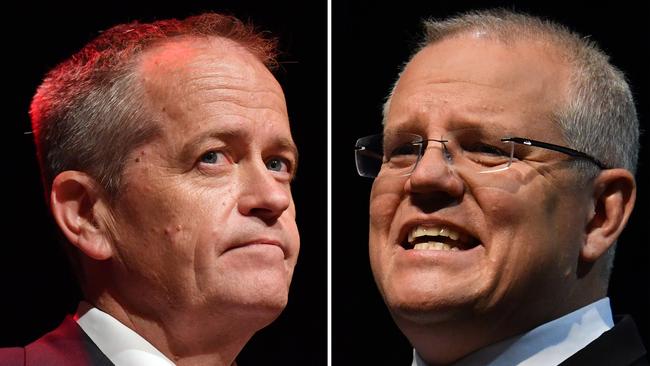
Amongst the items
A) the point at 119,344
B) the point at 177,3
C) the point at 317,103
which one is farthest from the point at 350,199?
the point at 119,344

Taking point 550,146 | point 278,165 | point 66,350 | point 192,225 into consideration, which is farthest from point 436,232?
point 66,350

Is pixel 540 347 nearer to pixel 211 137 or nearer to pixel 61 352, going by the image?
pixel 211 137

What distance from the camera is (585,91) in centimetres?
271

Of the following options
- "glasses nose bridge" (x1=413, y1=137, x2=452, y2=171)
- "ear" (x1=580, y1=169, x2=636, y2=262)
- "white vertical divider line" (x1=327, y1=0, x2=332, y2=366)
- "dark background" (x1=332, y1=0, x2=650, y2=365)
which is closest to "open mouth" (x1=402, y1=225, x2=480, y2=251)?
"glasses nose bridge" (x1=413, y1=137, x2=452, y2=171)

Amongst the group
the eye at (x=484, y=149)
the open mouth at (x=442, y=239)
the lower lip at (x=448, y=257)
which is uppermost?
the eye at (x=484, y=149)

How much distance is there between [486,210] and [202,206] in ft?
1.92

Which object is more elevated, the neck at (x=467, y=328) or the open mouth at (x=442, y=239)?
the open mouth at (x=442, y=239)

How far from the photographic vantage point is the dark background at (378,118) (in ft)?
10.2

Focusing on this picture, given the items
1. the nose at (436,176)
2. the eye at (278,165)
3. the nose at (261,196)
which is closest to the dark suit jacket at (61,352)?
the nose at (261,196)

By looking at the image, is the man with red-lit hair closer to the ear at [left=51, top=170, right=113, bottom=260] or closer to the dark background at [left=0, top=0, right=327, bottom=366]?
the ear at [left=51, top=170, right=113, bottom=260]

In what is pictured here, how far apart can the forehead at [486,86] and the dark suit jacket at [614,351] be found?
0.46m

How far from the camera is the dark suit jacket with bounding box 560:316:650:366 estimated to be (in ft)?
8.51

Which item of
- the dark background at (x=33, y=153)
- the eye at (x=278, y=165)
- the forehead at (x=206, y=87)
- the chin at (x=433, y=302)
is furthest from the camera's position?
the dark background at (x=33, y=153)

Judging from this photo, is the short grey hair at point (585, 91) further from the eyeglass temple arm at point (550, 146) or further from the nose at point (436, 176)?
the nose at point (436, 176)
